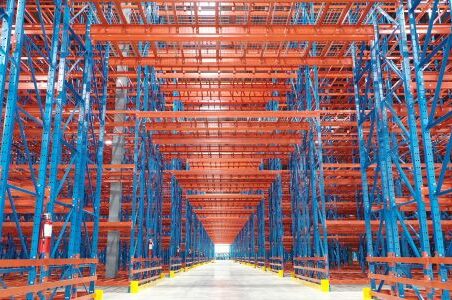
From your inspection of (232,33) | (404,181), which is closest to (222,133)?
(232,33)

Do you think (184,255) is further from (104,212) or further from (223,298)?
(223,298)

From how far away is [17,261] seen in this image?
23.1ft

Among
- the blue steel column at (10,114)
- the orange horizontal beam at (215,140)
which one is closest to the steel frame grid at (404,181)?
the orange horizontal beam at (215,140)

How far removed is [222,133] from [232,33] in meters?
10.5

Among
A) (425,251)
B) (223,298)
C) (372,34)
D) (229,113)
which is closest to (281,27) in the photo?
(372,34)

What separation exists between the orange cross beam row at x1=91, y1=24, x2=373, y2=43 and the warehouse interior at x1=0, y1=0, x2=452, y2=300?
40 mm

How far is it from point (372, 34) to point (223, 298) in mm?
9863

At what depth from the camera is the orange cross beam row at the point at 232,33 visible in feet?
44.2

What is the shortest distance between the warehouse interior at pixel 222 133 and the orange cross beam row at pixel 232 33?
0.04 m

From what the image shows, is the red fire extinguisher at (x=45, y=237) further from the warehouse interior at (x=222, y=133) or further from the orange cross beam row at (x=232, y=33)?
the orange cross beam row at (x=232, y=33)

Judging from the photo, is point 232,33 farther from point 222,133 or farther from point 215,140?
point 222,133

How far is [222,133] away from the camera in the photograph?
77.4 ft

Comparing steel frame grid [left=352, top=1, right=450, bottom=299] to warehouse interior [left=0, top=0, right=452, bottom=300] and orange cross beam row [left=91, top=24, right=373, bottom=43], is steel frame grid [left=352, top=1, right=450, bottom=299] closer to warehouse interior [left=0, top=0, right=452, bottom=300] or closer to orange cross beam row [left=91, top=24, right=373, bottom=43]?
warehouse interior [left=0, top=0, right=452, bottom=300]

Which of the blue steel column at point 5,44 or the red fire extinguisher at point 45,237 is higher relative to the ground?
the blue steel column at point 5,44
